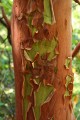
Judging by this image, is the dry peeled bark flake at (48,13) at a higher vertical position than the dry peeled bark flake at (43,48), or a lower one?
higher

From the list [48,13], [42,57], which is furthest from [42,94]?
[48,13]

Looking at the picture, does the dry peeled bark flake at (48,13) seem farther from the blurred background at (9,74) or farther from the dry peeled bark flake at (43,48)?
the blurred background at (9,74)

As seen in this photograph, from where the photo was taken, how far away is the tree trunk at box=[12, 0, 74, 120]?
0.62 meters

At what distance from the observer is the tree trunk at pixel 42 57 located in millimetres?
625

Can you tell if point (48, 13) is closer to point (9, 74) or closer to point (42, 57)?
point (42, 57)

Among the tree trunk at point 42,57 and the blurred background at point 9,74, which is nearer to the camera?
the tree trunk at point 42,57

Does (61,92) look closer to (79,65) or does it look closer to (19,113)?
(19,113)

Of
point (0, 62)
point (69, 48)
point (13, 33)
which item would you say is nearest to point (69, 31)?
point (69, 48)

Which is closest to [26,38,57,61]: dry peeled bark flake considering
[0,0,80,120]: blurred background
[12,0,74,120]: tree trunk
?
[12,0,74,120]: tree trunk

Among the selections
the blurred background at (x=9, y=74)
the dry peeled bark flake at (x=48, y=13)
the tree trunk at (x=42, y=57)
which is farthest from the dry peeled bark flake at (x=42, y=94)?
the blurred background at (x=9, y=74)

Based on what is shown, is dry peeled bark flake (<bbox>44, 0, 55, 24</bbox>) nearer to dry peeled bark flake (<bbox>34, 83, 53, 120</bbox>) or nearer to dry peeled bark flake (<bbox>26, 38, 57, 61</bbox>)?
dry peeled bark flake (<bbox>26, 38, 57, 61</bbox>)

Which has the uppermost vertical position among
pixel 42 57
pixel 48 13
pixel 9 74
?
pixel 48 13

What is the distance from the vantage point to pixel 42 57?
Result: 0.64 metres

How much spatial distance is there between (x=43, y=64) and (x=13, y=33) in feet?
0.39
